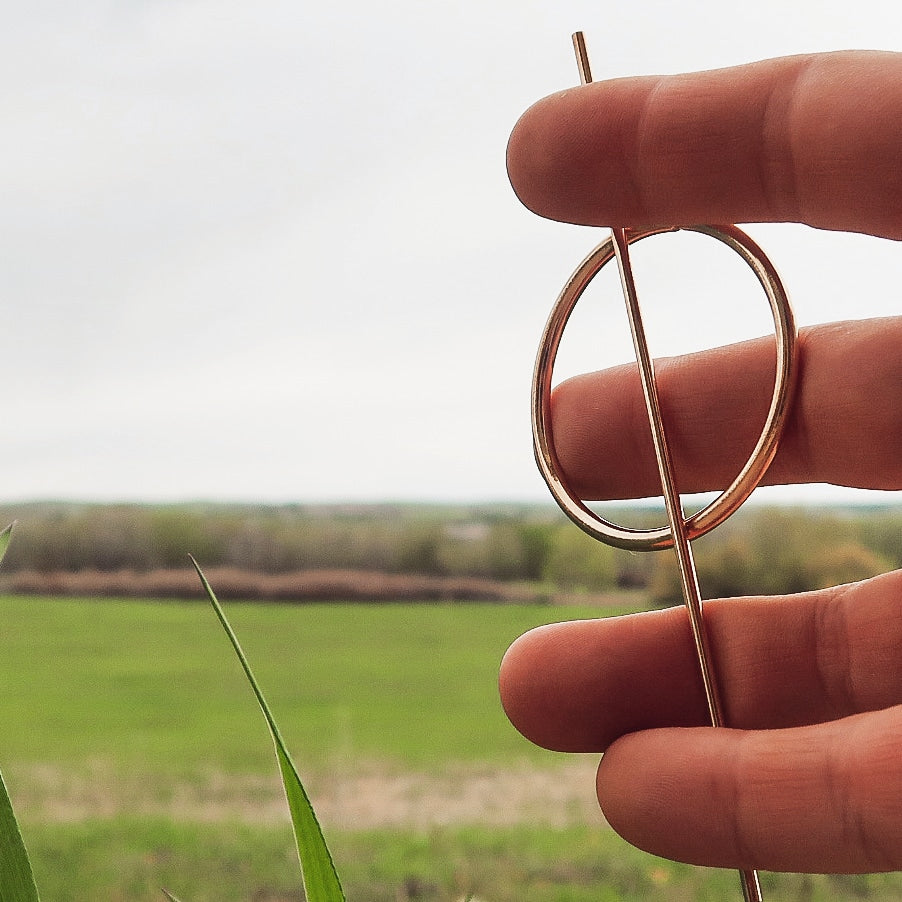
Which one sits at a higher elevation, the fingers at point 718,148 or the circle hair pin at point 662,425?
the fingers at point 718,148

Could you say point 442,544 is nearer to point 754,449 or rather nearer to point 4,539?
point 754,449

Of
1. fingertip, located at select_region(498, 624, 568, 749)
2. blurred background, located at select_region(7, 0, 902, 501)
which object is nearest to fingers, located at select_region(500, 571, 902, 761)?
fingertip, located at select_region(498, 624, 568, 749)

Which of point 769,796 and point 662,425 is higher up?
point 662,425

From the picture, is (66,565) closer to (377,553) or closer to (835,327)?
(377,553)

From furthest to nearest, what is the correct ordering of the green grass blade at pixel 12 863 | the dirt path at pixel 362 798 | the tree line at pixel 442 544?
the dirt path at pixel 362 798
the tree line at pixel 442 544
the green grass blade at pixel 12 863

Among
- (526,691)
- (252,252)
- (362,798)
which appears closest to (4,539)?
(526,691)

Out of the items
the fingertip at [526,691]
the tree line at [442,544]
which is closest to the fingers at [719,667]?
the fingertip at [526,691]

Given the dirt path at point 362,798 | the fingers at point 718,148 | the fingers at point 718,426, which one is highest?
the fingers at point 718,148

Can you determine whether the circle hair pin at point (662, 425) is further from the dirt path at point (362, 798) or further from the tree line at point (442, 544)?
the dirt path at point (362, 798)
